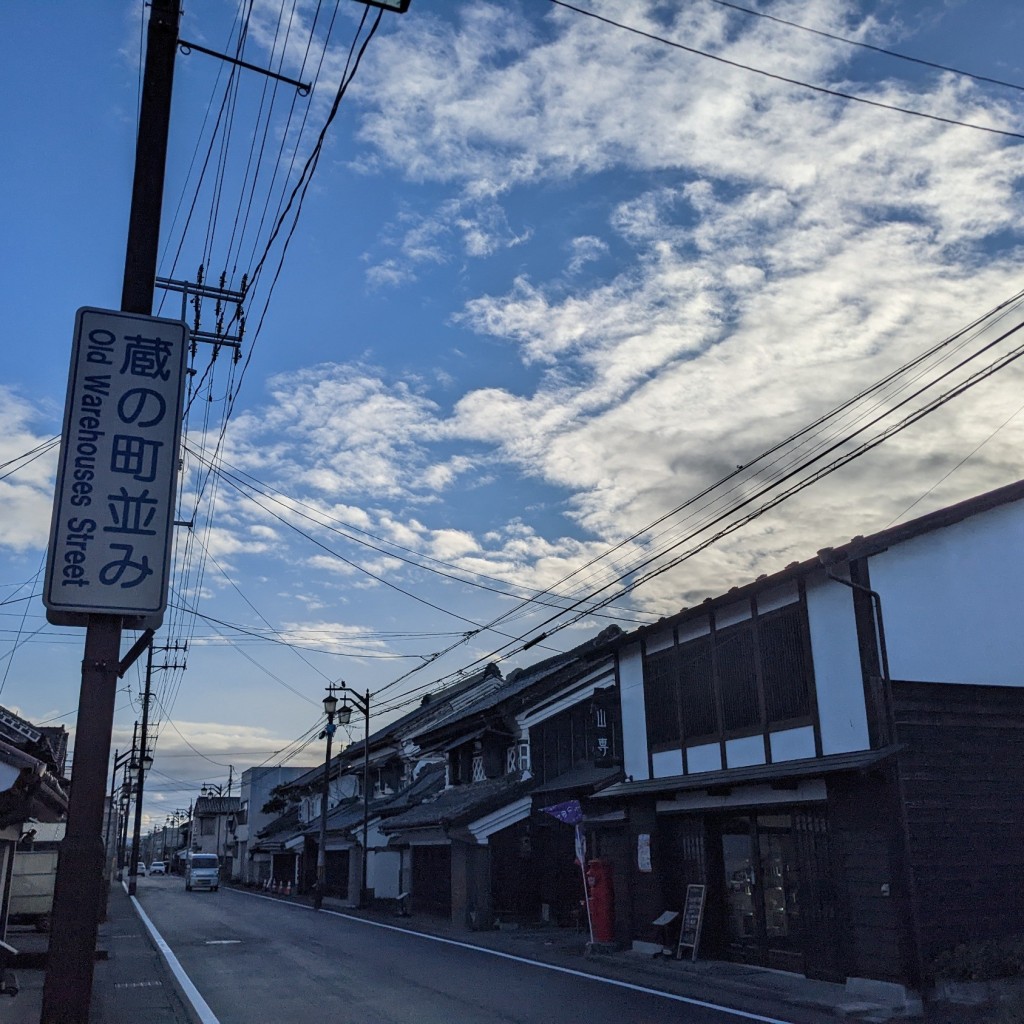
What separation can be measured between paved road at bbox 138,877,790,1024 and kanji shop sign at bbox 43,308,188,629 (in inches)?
347

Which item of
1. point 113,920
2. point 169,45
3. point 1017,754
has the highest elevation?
point 169,45

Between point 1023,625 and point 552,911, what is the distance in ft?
53.7

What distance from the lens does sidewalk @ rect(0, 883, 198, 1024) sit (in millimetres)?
12328

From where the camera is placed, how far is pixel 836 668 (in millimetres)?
14781

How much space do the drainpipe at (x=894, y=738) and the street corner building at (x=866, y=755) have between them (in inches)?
1.2

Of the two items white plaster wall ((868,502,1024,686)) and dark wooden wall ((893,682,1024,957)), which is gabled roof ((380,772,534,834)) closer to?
dark wooden wall ((893,682,1024,957))

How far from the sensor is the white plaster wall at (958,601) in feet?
47.8

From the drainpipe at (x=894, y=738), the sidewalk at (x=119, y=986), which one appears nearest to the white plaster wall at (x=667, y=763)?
the drainpipe at (x=894, y=738)

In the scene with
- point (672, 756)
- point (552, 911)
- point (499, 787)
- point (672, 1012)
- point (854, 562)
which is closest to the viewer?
point (672, 1012)

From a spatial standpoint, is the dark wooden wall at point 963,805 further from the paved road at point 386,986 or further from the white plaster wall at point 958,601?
the paved road at point 386,986

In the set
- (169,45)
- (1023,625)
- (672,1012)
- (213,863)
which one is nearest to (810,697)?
(1023,625)

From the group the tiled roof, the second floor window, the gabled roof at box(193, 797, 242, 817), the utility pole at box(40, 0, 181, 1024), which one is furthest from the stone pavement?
the gabled roof at box(193, 797, 242, 817)

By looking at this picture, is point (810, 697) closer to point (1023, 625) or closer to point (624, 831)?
point (1023, 625)

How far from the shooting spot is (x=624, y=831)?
66.2ft
